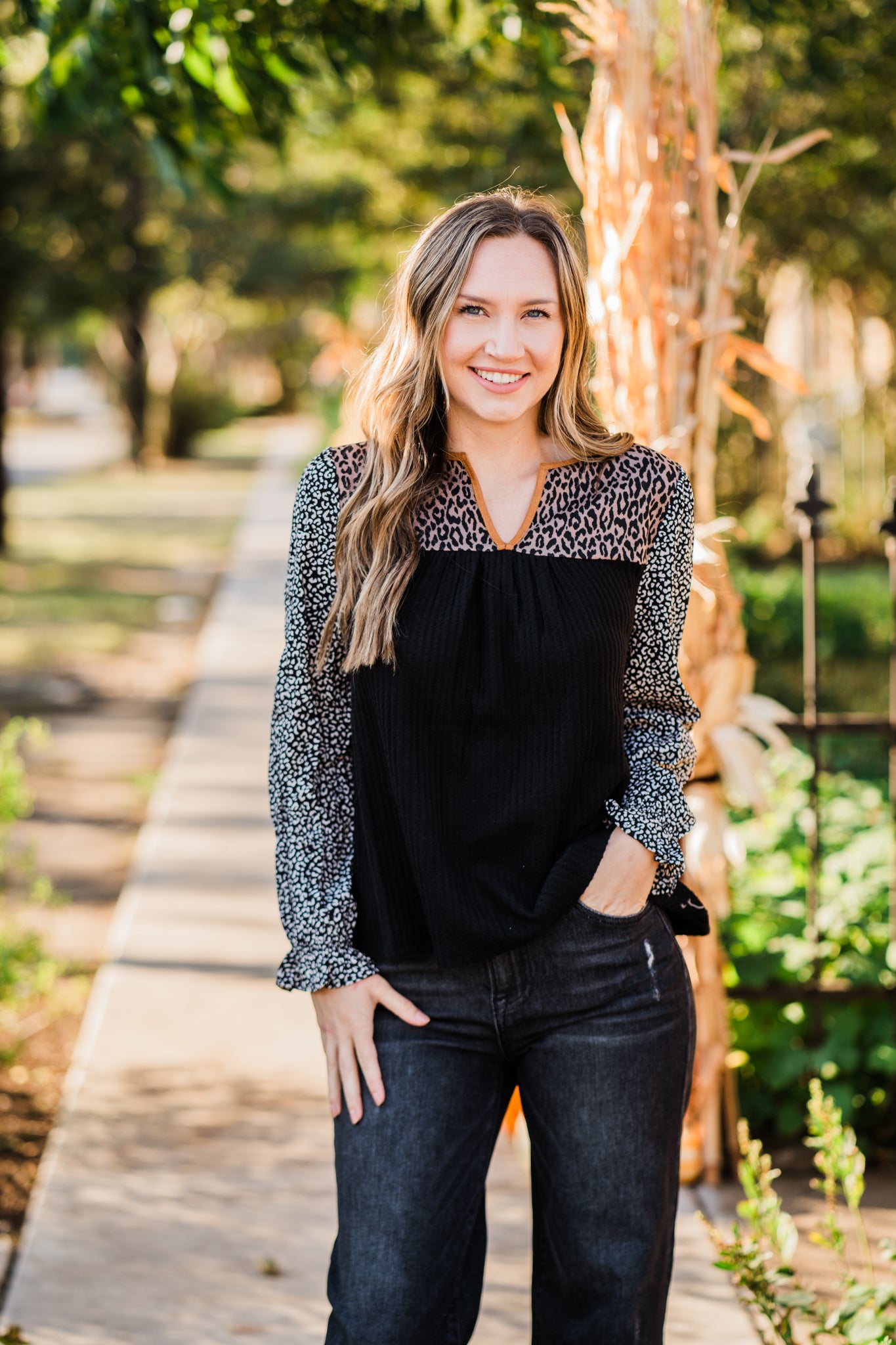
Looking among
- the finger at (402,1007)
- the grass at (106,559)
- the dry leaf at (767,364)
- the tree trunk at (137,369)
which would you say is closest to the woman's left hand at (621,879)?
the finger at (402,1007)

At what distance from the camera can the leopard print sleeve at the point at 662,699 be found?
6.61ft

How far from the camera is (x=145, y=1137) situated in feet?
11.9

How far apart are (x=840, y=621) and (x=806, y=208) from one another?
4.09 m

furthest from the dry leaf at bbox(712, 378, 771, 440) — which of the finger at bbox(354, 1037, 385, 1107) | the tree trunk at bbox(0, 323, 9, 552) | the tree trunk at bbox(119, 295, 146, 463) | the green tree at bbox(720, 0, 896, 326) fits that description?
the tree trunk at bbox(119, 295, 146, 463)

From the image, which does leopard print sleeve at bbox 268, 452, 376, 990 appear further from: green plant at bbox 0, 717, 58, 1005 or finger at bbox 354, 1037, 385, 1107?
green plant at bbox 0, 717, 58, 1005

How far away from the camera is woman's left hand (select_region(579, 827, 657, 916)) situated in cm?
195

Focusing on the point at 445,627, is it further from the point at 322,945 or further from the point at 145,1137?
the point at 145,1137

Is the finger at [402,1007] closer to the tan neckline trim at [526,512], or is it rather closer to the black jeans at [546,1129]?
the black jeans at [546,1129]

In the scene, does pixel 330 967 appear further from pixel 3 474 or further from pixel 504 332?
pixel 3 474

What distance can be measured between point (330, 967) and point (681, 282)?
5.51 ft

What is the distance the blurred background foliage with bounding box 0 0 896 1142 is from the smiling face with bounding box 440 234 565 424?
1.12ft

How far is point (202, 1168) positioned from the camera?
349 centimetres

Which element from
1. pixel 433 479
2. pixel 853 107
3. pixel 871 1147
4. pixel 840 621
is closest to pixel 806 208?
pixel 853 107

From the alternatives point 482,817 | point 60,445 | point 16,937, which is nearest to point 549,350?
point 482,817
